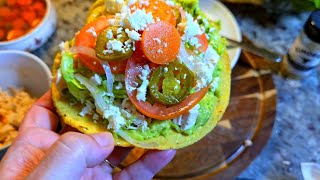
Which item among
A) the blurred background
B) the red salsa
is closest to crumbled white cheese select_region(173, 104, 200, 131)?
the blurred background

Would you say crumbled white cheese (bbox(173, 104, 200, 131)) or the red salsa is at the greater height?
crumbled white cheese (bbox(173, 104, 200, 131))

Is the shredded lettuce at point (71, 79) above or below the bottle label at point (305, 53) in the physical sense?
above

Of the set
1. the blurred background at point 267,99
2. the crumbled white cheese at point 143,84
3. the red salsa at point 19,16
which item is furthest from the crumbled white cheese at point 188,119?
the red salsa at point 19,16

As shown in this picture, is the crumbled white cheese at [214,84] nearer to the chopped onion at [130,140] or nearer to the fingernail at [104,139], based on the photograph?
the chopped onion at [130,140]

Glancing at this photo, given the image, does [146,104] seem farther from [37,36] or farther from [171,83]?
[37,36]

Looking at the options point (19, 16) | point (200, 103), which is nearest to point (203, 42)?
point (200, 103)

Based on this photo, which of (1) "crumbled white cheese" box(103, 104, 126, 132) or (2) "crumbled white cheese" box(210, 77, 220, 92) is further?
(2) "crumbled white cheese" box(210, 77, 220, 92)

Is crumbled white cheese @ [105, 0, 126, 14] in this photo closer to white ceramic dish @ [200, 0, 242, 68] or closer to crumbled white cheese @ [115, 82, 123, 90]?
crumbled white cheese @ [115, 82, 123, 90]
